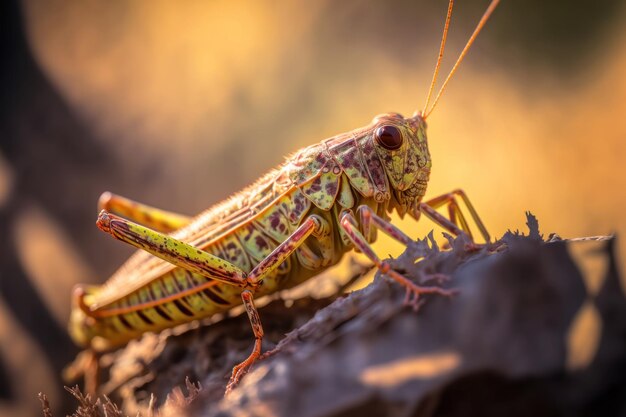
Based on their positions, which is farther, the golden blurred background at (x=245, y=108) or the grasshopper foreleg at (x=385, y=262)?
the golden blurred background at (x=245, y=108)

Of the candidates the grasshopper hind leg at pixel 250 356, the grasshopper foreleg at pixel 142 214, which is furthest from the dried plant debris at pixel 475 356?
the grasshopper foreleg at pixel 142 214

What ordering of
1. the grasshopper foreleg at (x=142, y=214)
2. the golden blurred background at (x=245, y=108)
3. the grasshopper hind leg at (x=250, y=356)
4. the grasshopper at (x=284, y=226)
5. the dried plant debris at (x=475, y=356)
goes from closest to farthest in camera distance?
the dried plant debris at (x=475, y=356) → the grasshopper hind leg at (x=250, y=356) → the grasshopper at (x=284, y=226) → the grasshopper foreleg at (x=142, y=214) → the golden blurred background at (x=245, y=108)

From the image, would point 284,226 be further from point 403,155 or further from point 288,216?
point 403,155

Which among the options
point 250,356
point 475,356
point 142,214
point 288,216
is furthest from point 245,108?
point 475,356

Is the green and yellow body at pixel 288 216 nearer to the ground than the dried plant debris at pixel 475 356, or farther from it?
farther from it

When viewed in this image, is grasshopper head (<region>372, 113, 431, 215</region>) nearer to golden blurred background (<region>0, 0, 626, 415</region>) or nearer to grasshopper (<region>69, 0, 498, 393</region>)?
grasshopper (<region>69, 0, 498, 393</region>)

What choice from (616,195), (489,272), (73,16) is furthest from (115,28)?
(489,272)

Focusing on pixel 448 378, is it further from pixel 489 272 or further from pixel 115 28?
pixel 115 28

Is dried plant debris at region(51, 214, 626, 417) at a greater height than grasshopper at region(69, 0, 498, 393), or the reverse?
grasshopper at region(69, 0, 498, 393)

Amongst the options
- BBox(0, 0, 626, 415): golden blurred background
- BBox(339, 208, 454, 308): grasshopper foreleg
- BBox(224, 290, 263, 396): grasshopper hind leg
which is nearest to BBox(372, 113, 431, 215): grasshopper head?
BBox(339, 208, 454, 308): grasshopper foreleg

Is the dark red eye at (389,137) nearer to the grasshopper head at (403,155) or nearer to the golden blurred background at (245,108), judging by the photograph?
the grasshopper head at (403,155)
